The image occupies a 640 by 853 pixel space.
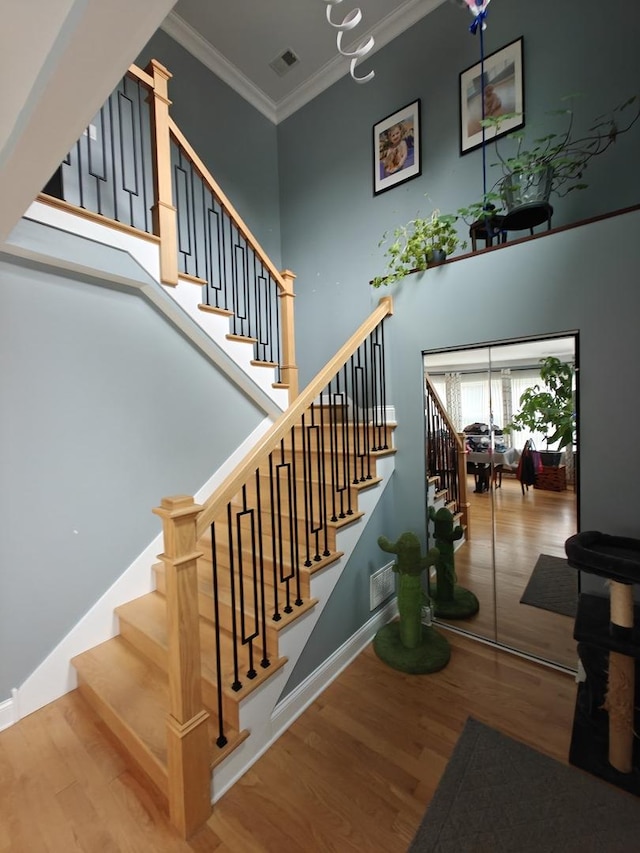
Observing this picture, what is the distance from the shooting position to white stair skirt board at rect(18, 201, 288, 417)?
190cm

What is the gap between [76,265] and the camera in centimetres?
197

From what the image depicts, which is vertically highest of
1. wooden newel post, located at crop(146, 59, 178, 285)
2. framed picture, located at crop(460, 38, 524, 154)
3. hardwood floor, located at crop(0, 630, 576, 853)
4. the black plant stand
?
framed picture, located at crop(460, 38, 524, 154)

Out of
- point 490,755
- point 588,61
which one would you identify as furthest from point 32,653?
Answer: point 588,61

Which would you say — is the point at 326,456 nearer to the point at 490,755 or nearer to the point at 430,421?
the point at 430,421

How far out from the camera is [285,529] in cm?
234

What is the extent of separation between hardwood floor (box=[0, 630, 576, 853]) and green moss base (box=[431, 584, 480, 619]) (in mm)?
330

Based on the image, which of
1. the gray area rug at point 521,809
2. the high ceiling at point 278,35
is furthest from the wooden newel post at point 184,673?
the high ceiling at point 278,35

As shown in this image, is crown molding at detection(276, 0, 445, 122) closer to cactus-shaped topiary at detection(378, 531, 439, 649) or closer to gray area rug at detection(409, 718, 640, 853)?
cactus-shaped topiary at detection(378, 531, 439, 649)

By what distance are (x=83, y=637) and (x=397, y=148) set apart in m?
4.57

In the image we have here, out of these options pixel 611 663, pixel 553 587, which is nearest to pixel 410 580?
pixel 553 587

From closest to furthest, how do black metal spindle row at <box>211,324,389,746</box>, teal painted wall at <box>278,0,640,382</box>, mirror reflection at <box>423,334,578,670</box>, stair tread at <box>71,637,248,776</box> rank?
stair tread at <box>71,637,248,776</box> → black metal spindle row at <box>211,324,389,746</box> → mirror reflection at <box>423,334,578,670</box> → teal painted wall at <box>278,0,640,382</box>

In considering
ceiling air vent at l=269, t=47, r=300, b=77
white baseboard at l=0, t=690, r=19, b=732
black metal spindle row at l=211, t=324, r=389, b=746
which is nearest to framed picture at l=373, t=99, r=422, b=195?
ceiling air vent at l=269, t=47, r=300, b=77

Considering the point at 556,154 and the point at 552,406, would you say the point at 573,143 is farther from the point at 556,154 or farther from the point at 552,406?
the point at 552,406

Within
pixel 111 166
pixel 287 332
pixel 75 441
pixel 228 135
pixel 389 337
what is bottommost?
pixel 75 441
